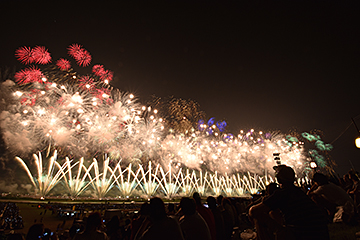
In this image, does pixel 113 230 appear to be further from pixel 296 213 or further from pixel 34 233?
pixel 296 213

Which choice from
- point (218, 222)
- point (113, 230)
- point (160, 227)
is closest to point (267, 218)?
point (218, 222)

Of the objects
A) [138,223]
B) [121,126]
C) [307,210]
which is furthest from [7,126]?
[307,210]

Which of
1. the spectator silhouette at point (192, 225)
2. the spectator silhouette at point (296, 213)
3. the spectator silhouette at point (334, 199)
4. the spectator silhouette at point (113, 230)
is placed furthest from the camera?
the spectator silhouette at point (113, 230)

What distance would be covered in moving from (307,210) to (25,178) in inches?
1048

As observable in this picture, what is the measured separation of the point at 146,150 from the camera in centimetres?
2259

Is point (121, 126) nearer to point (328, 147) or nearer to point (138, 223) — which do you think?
point (138, 223)

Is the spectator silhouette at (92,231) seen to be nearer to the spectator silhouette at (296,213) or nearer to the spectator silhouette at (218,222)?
the spectator silhouette at (218,222)

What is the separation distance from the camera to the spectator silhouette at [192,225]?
10.4 feet

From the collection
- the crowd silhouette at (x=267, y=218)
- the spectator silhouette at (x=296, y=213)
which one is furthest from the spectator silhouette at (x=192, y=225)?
the spectator silhouette at (x=296, y=213)

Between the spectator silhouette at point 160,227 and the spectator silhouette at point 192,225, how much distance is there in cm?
70

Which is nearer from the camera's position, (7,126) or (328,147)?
(7,126)

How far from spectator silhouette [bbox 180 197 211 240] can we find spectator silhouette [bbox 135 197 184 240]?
2.29 ft

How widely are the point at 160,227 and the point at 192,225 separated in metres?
0.90

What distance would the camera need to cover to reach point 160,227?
2611 millimetres
